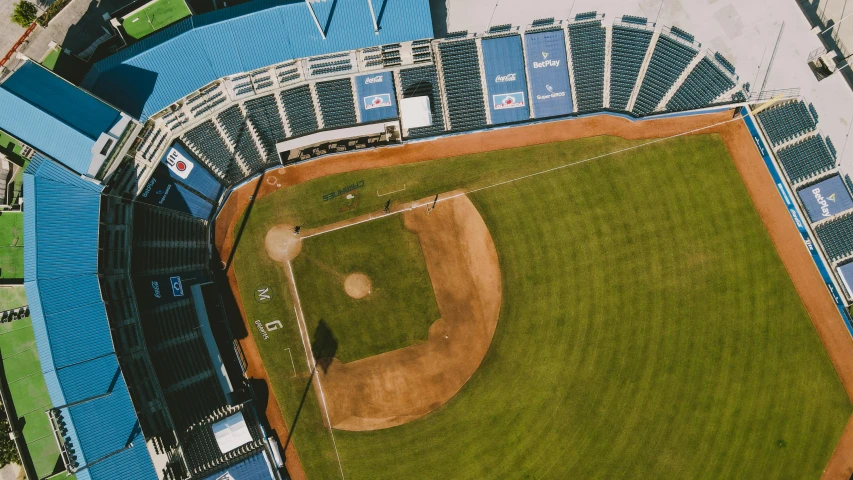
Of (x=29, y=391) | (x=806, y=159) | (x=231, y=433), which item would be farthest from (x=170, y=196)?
(x=806, y=159)

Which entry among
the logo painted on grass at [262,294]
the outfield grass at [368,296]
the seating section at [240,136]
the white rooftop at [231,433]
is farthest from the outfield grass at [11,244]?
the outfield grass at [368,296]

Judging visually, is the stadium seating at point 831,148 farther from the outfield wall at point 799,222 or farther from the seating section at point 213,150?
the seating section at point 213,150

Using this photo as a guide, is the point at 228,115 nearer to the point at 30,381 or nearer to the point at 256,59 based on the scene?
the point at 256,59

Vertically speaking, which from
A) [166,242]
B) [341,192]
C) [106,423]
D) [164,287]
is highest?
[166,242]

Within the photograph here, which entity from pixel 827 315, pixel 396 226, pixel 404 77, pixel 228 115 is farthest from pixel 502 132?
pixel 827 315

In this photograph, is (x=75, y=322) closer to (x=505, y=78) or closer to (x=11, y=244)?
(x=11, y=244)

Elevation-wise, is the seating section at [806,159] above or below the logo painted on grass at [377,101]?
below
